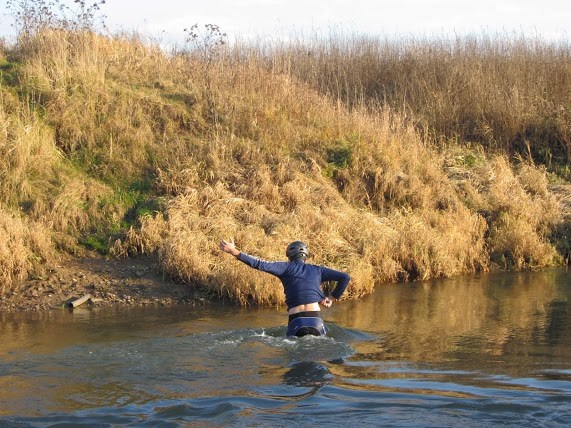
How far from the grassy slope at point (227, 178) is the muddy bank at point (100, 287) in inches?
10.1

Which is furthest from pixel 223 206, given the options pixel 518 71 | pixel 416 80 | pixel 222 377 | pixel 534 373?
pixel 518 71

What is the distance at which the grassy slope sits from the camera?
15.0m

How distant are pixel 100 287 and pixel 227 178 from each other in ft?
14.1

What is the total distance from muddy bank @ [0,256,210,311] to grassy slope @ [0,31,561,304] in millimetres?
256

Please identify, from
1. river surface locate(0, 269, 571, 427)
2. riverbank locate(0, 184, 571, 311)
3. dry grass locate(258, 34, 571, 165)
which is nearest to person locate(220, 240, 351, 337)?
river surface locate(0, 269, 571, 427)

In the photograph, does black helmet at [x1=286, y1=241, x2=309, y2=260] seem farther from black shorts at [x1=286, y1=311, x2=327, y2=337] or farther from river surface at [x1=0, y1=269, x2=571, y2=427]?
river surface at [x1=0, y1=269, x2=571, y2=427]

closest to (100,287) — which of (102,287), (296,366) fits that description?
(102,287)

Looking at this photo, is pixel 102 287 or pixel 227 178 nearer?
pixel 102 287

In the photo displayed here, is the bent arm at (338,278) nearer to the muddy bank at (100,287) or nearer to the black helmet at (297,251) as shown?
the black helmet at (297,251)

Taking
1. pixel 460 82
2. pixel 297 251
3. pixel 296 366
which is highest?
pixel 460 82

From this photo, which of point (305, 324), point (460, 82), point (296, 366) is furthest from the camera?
point (460, 82)

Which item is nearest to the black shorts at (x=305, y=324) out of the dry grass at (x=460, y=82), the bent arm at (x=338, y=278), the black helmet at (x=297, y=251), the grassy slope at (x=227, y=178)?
the bent arm at (x=338, y=278)

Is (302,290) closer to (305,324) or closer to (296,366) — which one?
(305,324)

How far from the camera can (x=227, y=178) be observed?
1719 centimetres
